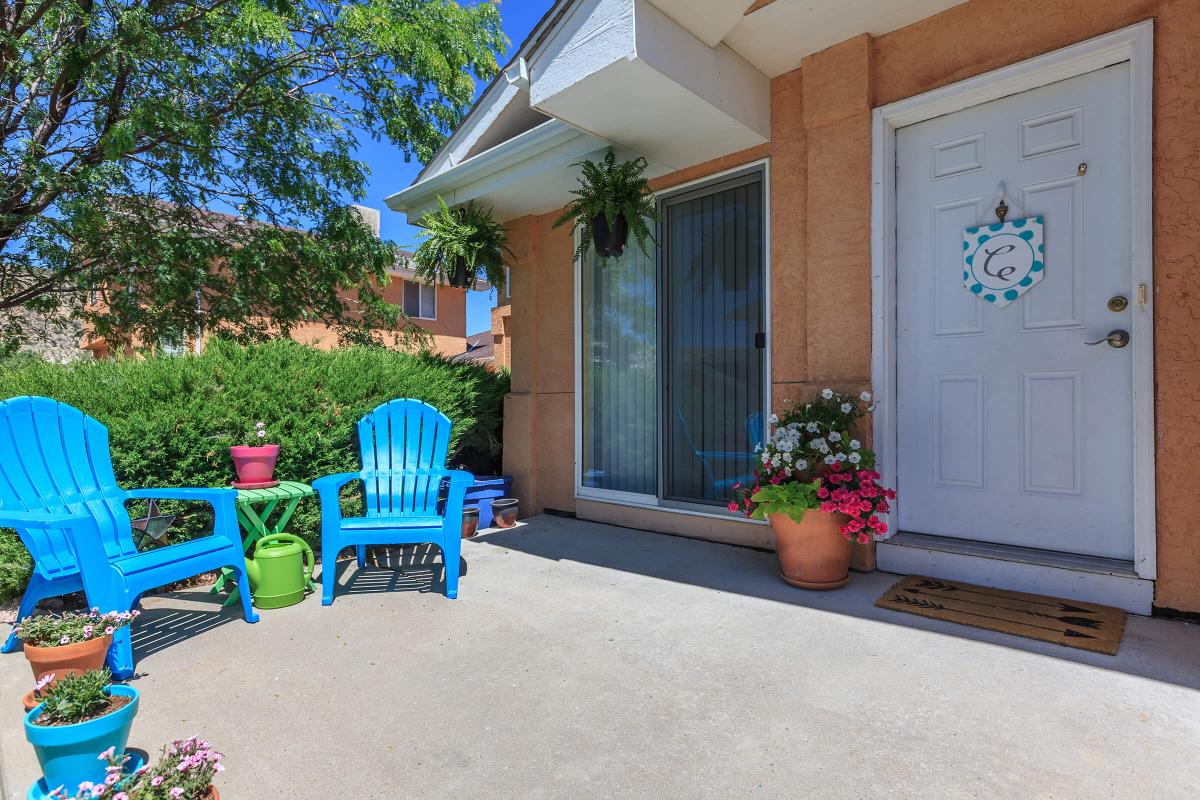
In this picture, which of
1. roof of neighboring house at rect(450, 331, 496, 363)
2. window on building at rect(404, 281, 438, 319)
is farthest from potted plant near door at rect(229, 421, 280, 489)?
window on building at rect(404, 281, 438, 319)

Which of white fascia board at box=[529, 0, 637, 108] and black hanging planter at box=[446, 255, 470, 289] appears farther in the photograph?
black hanging planter at box=[446, 255, 470, 289]

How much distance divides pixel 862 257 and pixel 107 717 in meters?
3.48

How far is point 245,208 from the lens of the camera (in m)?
6.07

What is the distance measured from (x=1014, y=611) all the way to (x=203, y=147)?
22.4ft

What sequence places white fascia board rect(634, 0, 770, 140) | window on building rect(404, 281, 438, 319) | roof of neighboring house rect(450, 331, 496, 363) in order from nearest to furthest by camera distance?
white fascia board rect(634, 0, 770, 140) < roof of neighboring house rect(450, 331, 496, 363) < window on building rect(404, 281, 438, 319)

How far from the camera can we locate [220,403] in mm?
3211

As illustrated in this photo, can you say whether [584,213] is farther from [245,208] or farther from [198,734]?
[245,208]

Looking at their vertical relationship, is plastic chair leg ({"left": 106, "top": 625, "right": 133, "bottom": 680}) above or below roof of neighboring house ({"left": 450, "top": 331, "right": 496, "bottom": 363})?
below

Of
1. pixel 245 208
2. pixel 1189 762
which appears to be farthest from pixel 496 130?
pixel 1189 762

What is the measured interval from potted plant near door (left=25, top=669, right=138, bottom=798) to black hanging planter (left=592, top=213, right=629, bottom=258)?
2972mm

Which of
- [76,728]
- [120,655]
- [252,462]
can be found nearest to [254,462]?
[252,462]

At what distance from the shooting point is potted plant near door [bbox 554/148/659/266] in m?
3.55

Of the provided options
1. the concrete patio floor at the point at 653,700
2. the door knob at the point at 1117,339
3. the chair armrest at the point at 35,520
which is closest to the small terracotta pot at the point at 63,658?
the concrete patio floor at the point at 653,700

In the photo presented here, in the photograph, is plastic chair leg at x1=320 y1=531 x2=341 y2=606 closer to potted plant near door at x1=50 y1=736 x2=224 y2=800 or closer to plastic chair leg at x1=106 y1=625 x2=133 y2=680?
plastic chair leg at x1=106 y1=625 x2=133 y2=680
